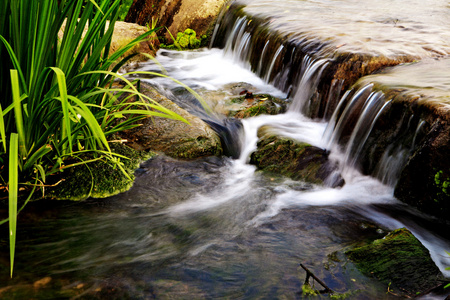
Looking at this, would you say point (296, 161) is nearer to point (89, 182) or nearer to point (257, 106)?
point (257, 106)

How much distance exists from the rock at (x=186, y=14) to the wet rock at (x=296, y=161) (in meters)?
5.26

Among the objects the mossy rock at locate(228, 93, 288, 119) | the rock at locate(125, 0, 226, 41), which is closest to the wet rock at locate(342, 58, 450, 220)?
the mossy rock at locate(228, 93, 288, 119)

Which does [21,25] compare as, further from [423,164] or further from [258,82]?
[258,82]

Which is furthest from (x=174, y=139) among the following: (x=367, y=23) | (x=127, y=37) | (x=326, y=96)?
(x=367, y=23)

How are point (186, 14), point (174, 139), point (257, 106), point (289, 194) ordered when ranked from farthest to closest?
point (186, 14) < point (257, 106) < point (174, 139) < point (289, 194)

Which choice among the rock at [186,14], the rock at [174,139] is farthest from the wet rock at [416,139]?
the rock at [186,14]

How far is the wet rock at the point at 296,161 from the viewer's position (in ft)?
12.7

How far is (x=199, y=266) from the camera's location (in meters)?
2.51

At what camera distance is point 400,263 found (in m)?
2.45

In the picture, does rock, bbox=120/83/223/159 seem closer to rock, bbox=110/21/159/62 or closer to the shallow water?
the shallow water

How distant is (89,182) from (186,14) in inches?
271

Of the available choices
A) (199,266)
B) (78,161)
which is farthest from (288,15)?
(199,266)

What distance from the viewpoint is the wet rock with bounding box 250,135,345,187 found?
388 cm

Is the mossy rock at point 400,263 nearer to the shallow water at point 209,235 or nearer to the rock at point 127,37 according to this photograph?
the shallow water at point 209,235
